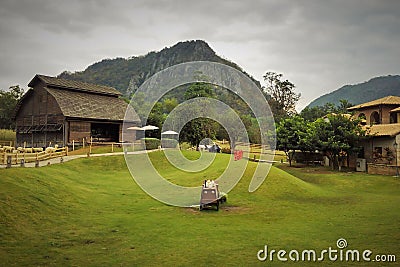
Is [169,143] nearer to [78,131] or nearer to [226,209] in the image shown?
[78,131]

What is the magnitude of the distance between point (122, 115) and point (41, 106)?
8844 mm

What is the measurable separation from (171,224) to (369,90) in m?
127

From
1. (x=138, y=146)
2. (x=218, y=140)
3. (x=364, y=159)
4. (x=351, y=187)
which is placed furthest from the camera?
(x=218, y=140)

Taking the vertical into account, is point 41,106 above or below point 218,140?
above

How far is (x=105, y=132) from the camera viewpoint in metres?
43.5

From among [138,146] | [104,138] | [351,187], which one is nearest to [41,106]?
[104,138]

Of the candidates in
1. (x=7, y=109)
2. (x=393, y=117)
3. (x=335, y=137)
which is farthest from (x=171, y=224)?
(x=7, y=109)

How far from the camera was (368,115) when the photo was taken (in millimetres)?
42375

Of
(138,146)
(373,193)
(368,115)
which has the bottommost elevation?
(373,193)

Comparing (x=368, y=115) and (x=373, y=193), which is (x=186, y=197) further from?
(x=368, y=115)

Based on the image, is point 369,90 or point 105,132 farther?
point 369,90

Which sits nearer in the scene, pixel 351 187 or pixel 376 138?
pixel 351 187

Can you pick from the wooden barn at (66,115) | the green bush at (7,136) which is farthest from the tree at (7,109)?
the wooden barn at (66,115)

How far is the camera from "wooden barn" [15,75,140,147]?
38.5 m
